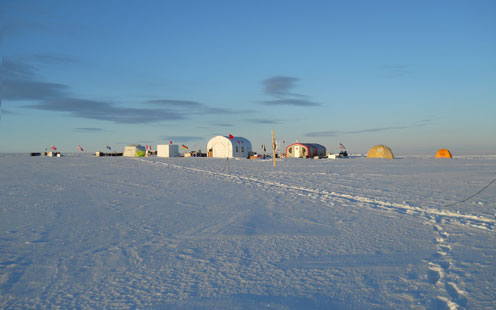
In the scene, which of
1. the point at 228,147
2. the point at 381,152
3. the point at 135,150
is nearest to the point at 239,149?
the point at 228,147

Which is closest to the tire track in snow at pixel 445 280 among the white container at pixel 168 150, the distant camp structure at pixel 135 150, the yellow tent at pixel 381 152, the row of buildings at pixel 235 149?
the yellow tent at pixel 381 152

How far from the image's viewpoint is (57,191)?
1077 centimetres

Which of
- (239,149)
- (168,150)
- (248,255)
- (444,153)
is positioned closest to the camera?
(248,255)

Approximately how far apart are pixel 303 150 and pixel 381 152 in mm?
12379

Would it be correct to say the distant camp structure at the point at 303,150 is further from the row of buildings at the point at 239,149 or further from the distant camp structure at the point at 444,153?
the distant camp structure at the point at 444,153

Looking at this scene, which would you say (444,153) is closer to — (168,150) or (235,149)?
(235,149)

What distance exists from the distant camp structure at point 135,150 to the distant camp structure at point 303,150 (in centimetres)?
3098

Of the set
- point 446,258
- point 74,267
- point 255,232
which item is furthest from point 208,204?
point 446,258

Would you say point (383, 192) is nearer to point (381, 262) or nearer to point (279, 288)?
point (381, 262)

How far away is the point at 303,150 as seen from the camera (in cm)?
5203

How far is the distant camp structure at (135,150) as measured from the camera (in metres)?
64.2

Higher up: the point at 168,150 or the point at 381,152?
the point at 168,150

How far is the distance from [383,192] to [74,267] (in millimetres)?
9325

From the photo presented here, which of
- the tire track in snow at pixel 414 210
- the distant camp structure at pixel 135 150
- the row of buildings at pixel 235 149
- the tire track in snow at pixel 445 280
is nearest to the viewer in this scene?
the tire track in snow at pixel 445 280
